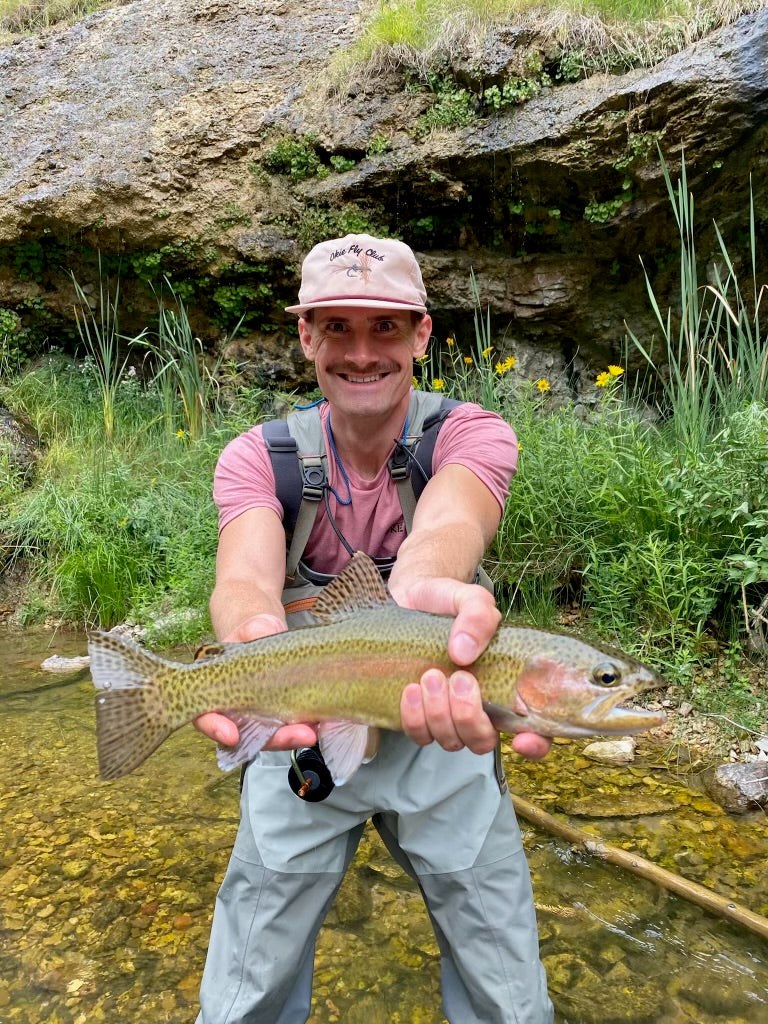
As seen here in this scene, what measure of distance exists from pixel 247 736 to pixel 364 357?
4.94ft

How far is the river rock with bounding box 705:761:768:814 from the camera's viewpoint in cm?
351

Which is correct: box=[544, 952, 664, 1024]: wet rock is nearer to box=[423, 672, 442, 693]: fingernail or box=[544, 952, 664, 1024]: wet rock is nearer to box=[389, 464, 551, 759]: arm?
box=[389, 464, 551, 759]: arm

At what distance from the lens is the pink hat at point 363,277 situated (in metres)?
2.71

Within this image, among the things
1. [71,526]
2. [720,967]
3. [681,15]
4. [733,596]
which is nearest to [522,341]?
[681,15]

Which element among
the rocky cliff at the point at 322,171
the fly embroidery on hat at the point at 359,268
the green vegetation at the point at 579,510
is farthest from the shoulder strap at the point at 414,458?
the rocky cliff at the point at 322,171

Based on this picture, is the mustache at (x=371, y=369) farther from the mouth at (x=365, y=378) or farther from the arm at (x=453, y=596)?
the arm at (x=453, y=596)

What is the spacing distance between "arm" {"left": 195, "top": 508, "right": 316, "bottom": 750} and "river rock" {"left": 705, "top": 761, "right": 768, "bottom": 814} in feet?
8.28

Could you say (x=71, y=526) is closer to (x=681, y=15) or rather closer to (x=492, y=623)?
(x=492, y=623)

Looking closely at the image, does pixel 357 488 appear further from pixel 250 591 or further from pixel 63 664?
pixel 63 664

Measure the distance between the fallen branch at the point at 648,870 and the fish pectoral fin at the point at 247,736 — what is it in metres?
1.99

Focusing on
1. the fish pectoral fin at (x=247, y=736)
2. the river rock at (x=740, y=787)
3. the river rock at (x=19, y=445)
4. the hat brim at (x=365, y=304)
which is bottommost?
the river rock at (x=740, y=787)

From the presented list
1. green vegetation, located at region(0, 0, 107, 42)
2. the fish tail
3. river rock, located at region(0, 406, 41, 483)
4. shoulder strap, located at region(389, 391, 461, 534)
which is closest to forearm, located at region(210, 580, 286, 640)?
the fish tail

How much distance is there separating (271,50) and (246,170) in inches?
67.8

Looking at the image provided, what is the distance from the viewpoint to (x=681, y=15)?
270 inches
